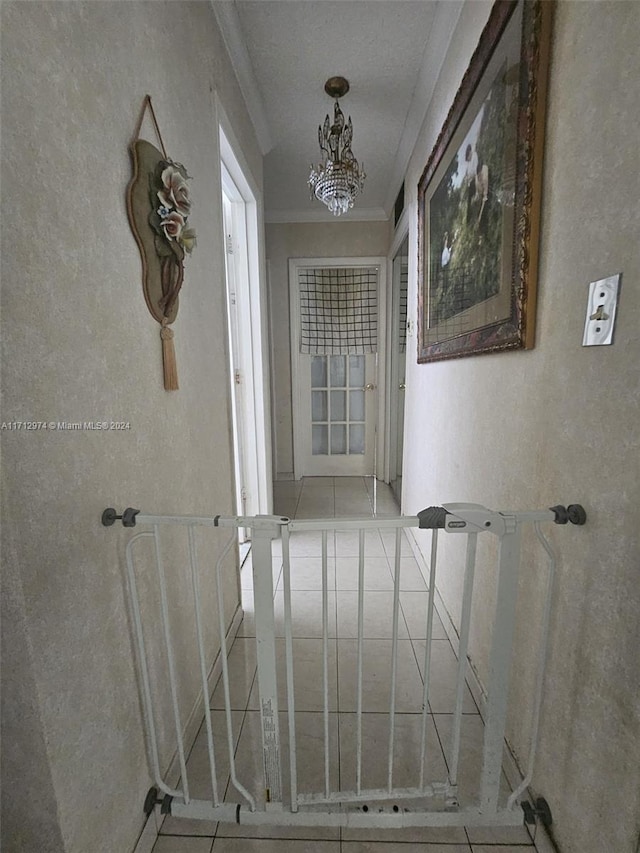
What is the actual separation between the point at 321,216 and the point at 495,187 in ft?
9.58

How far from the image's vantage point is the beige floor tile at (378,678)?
1.39 m

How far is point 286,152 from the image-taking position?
272cm

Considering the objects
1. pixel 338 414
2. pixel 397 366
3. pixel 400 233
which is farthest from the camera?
pixel 338 414

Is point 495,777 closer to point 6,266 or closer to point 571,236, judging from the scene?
point 571,236

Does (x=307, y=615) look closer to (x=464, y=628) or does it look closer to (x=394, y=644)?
(x=394, y=644)

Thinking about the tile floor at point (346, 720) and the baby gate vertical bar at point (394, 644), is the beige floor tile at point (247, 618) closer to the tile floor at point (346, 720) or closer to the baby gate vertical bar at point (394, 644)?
the tile floor at point (346, 720)

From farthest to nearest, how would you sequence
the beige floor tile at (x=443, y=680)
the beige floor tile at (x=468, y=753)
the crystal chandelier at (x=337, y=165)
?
the crystal chandelier at (x=337, y=165)
the beige floor tile at (x=443, y=680)
the beige floor tile at (x=468, y=753)

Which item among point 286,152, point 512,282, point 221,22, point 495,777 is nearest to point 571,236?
point 512,282

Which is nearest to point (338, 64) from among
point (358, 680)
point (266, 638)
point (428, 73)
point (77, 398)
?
point (428, 73)

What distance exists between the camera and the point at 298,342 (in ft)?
13.2

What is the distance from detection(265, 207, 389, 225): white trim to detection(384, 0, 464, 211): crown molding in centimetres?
84

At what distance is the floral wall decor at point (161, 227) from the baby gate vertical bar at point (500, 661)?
41.7 inches

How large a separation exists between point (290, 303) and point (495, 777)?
381 cm

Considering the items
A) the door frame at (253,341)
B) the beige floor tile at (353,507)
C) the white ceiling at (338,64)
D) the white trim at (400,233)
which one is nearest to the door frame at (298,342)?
the white trim at (400,233)
